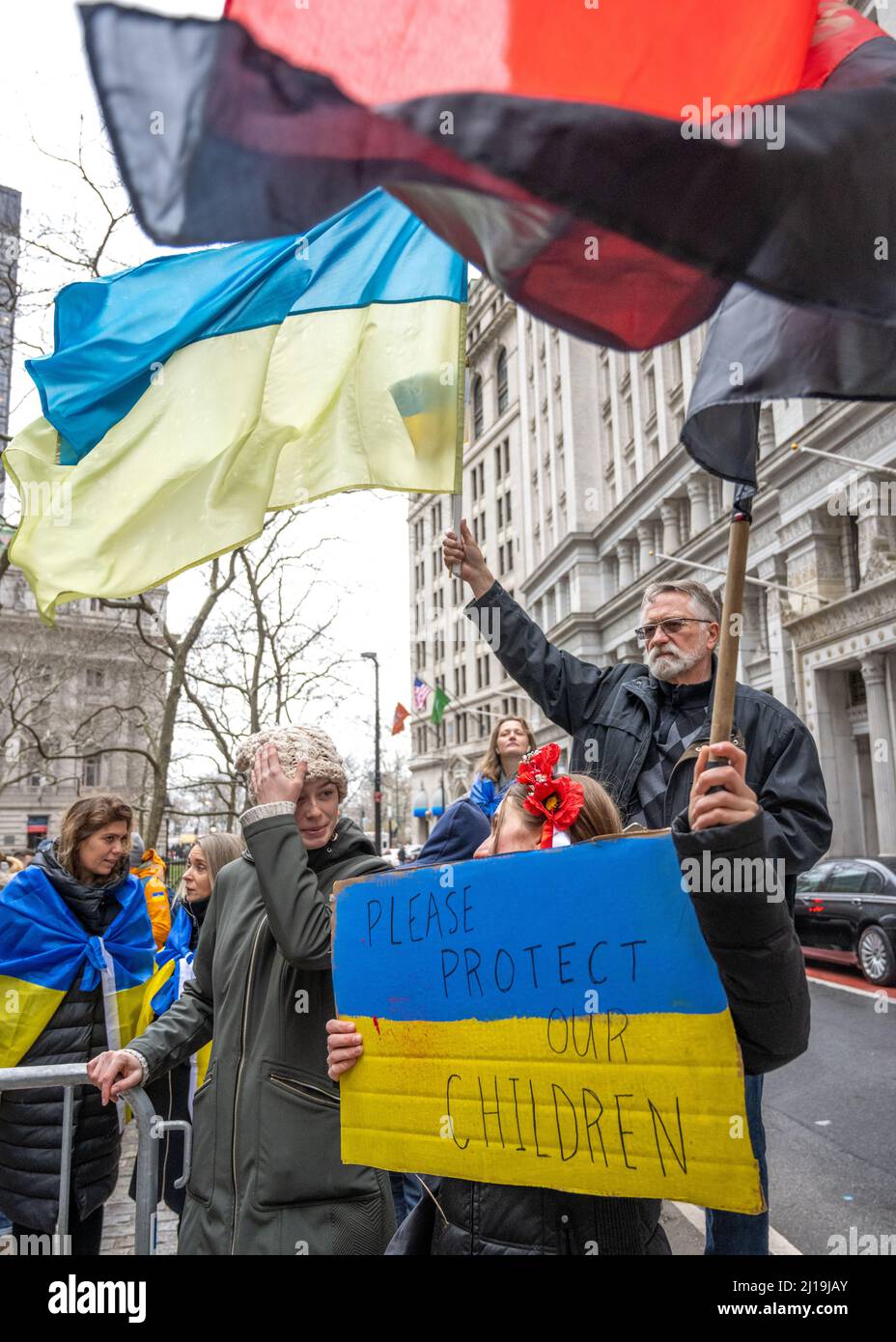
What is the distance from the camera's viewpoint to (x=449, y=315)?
374 cm

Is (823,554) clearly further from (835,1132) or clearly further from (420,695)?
(835,1132)

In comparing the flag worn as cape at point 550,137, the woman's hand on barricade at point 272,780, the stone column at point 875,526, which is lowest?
the woman's hand on barricade at point 272,780

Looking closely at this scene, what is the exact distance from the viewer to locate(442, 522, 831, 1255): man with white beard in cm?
318

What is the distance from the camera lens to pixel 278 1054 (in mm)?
2902

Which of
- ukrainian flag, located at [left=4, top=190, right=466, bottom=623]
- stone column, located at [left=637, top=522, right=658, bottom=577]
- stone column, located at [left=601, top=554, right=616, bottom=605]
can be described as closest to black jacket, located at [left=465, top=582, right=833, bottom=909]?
ukrainian flag, located at [left=4, top=190, right=466, bottom=623]

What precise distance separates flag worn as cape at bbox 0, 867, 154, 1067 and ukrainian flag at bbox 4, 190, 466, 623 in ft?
4.31

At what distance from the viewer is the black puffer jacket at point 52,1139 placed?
3.80m

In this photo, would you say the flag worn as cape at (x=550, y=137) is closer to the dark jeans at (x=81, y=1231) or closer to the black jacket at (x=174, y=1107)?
the dark jeans at (x=81, y=1231)

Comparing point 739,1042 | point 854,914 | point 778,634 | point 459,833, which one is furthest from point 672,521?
point 739,1042

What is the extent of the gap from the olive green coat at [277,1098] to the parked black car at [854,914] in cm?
1165

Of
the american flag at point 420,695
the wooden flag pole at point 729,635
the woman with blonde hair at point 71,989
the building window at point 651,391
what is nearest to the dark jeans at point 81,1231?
the woman with blonde hair at point 71,989

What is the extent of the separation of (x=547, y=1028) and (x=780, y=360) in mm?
1524

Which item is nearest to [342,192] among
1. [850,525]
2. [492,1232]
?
[492,1232]

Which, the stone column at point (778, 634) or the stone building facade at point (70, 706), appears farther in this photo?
the stone column at point (778, 634)
